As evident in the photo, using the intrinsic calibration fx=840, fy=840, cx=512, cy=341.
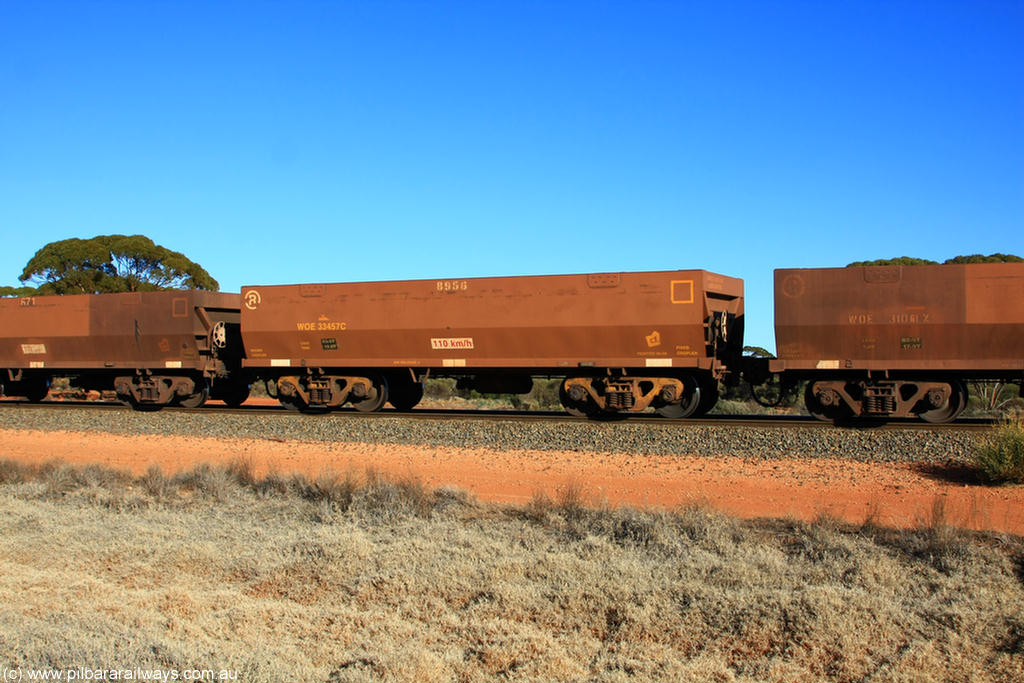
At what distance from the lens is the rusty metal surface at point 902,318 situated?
1570 centimetres

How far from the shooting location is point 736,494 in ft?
36.6

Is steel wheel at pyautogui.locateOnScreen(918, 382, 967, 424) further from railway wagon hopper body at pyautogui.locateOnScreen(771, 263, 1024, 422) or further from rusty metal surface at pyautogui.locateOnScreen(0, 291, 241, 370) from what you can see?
rusty metal surface at pyautogui.locateOnScreen(0, 291, 241, 370)

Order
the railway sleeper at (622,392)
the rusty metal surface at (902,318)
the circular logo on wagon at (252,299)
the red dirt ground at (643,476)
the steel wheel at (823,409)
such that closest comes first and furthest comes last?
the red dirt ground at (643,476), the rusty metal surface at (902,318), the steel wheel at (823,409), the railway sleeper at (622,392), the circular logo on wagon at (252,299)

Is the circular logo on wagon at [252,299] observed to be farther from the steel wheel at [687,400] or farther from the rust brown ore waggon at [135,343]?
the steel wheel at [687,400]

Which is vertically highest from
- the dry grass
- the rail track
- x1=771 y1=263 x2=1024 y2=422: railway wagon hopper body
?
x1=771 y1=263 x2=1024 y2=422: railway wagon hopper body

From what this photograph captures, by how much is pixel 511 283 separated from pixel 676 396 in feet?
14.4

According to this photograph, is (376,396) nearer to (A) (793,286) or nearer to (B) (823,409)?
(A) (793,286)

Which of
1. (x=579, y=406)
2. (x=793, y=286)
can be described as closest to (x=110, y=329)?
(x=579, y=406)

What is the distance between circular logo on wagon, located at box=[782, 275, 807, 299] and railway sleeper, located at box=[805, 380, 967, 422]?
1.89 meters

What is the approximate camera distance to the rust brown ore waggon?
21.9 metres

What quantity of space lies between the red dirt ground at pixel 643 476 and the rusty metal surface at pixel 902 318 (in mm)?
3935

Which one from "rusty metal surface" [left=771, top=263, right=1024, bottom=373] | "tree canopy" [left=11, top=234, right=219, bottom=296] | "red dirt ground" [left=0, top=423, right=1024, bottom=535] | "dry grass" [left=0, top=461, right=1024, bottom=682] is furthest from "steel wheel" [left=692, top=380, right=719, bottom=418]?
"tree canopy" [left=11, top=234, right=219, bottom=296]

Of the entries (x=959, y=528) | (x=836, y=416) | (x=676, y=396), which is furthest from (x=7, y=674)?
(x=836, y=416)

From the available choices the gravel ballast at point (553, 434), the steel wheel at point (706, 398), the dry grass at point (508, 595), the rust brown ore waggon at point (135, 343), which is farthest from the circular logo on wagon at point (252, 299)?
the dry grass at point (508, 595)
